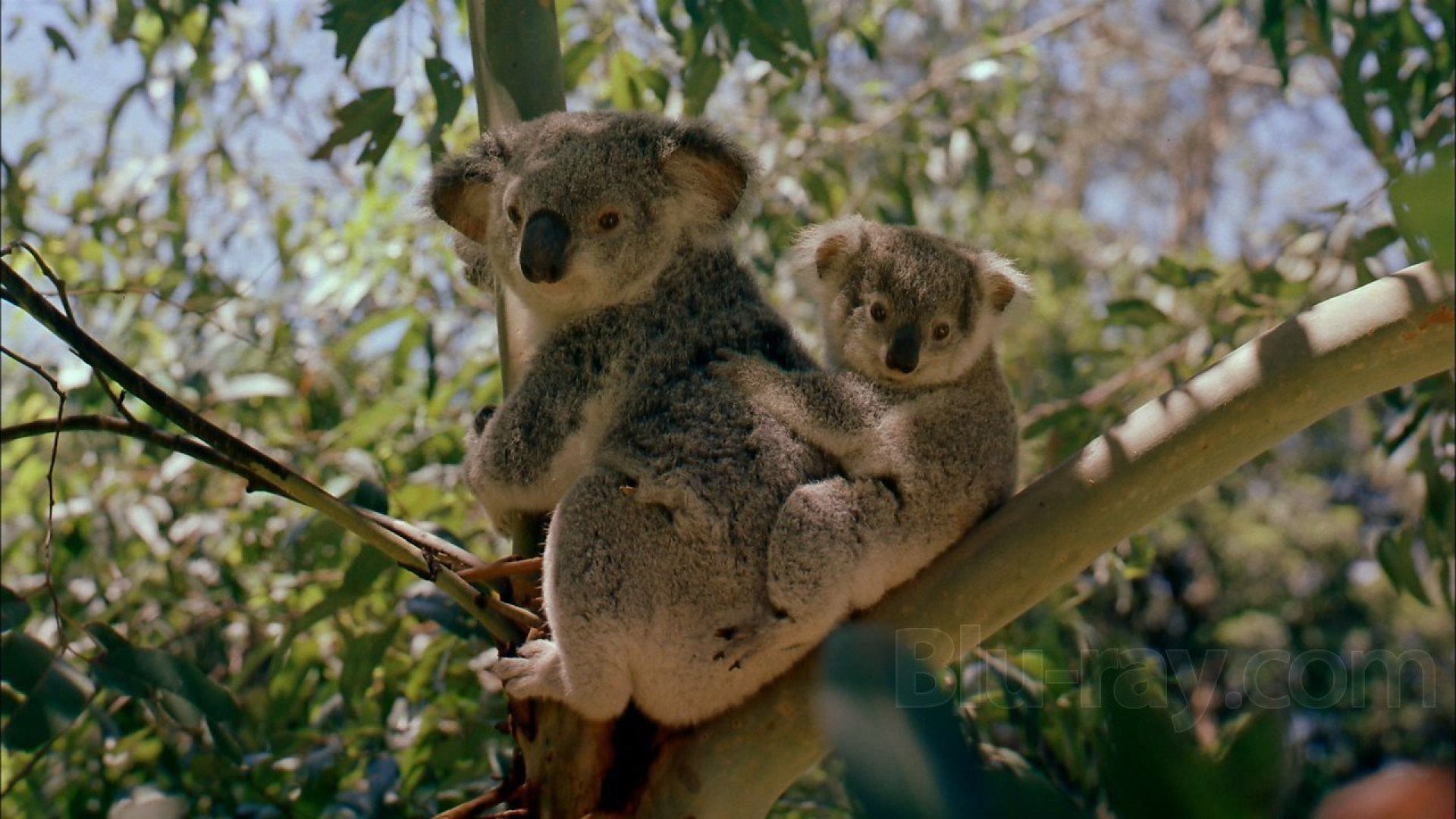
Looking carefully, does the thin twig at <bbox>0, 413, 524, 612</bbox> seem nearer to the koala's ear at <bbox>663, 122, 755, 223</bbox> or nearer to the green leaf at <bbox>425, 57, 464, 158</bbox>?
the koala's ear at <bbox>663, 122, 755, 223</bbox>

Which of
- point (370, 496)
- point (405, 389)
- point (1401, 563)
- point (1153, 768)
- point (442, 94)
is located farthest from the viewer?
point (405, 389)

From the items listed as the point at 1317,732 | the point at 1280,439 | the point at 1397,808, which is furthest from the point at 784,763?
the point at 1317,732

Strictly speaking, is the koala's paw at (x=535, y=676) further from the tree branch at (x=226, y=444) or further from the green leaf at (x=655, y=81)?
the green leaf at (x=655, y=81)

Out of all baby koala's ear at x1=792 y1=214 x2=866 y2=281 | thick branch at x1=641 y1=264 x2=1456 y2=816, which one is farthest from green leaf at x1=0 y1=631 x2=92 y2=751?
baby koala's ear at x1=792 y1=214 x2=866 y2=281

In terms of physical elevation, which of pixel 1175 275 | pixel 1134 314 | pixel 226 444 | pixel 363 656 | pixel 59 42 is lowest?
pixel 1134 314

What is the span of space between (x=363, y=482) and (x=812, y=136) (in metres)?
3.03

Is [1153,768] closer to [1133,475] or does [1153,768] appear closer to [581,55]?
[1133,475]

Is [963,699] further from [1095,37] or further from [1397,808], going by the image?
[1095,37]

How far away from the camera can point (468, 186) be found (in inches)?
112

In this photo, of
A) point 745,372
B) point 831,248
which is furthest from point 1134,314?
point 745,372

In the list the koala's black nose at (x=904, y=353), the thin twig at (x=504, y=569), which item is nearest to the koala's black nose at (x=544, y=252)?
the thin twig at (x=504, y=569)

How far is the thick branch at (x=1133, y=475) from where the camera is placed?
178cm

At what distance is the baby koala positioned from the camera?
2127 millimetres

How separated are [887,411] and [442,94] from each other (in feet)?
4.78
